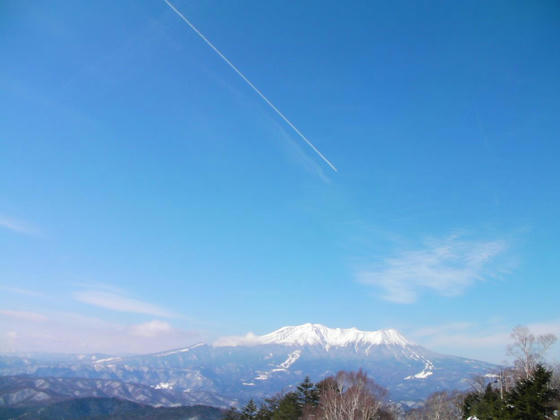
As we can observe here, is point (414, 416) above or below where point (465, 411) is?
below

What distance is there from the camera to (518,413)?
121 ft

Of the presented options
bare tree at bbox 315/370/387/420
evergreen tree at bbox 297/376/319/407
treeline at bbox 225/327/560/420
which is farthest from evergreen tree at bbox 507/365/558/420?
evergreen tree at bbox 297/376/319/407

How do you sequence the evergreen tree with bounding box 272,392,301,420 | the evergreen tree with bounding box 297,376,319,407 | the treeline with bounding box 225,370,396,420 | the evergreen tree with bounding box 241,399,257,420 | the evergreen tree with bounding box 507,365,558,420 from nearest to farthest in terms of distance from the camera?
1. the evergreen tree with bounding box 507,365,558,420
2. the treeline with bounding box 225,370,396,420
3. the evergreen tree with bounding box 272,392,301,420
4. the evergreen tree with bounding box 297,376,319,407
5. the evergreen tree with bounding box 241,399,257,420

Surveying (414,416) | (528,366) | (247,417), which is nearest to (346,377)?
(247,417)

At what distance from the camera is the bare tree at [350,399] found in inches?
2066

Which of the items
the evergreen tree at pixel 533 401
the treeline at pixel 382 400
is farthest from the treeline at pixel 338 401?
the evergreen tree at pixel 533 401

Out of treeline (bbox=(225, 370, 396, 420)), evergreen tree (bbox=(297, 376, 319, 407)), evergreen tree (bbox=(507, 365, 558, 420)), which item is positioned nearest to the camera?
evergreen tree (bbox=(507, 365, 558, 420))

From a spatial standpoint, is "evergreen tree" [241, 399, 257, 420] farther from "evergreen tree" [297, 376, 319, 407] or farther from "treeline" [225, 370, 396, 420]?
"evergreen tree" [297, 376, 319, 407]

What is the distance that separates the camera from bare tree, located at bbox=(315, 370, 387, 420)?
2066 inches

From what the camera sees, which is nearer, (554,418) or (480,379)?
(554,418)

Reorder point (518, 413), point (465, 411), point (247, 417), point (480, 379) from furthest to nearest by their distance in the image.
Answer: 1. point (480, 379)
2. point (247, 417)
3. point (465, 411)
4. point (518, 413)

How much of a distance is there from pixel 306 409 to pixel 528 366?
1565 inches

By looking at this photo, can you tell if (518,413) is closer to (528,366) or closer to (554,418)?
(554,418)

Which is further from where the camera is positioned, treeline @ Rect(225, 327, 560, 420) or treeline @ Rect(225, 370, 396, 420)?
treeline @ Rect(225, 370, 396, 420)
